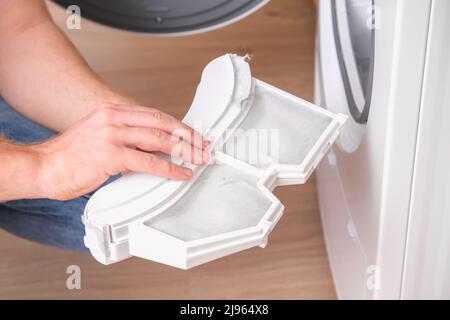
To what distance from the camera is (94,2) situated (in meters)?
1.06

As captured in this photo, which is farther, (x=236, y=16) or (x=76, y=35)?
(x=76, y=35)

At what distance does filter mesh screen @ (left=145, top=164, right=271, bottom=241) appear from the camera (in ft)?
2.45

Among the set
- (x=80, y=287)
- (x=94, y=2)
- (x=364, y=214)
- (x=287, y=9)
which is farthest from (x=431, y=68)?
(x=287, y=9)

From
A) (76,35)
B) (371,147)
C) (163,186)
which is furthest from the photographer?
(76,35)

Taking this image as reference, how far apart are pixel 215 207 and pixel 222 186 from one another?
3cm

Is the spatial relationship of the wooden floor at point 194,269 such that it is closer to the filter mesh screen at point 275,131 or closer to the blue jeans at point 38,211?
the blue jeans at point 38,211

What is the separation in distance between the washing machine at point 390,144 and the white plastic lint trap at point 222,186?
89 millimetres

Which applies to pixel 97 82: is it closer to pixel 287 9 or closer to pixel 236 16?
pixel 236 16

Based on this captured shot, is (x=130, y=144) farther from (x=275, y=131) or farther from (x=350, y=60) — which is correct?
(x=350, y=60)

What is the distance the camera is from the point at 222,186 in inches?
31.4

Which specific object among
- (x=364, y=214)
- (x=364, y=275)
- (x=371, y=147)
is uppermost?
(x=371, y=147)

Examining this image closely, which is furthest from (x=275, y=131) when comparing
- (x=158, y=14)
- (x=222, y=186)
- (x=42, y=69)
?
(x=42, y=69)

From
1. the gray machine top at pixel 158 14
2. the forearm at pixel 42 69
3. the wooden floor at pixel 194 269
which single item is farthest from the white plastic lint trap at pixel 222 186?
the wooden floor at pixel 194 269

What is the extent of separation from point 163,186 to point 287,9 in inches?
54.0
